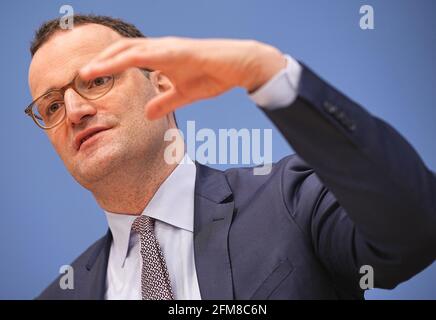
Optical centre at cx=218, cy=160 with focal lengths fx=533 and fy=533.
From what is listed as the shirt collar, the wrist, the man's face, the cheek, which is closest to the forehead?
the man's face

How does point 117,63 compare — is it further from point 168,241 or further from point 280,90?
point 168,241

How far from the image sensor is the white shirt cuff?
767mm

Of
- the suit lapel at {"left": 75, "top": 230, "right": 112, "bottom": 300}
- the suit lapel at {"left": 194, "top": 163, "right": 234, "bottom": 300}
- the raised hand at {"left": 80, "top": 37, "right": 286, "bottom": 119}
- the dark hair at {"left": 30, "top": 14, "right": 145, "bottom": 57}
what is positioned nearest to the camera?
the raised hand at {"left": 80, "top": 37, "right": 286, "bottom": 119}

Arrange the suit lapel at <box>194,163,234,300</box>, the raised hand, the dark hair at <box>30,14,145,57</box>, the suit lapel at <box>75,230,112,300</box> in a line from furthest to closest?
the dark hair at <box>30,14,145,57</box> → the suit lapel at <box>75,230,112,300</box> → the suit lapel at <box>194,163,234,300</box> → the raised hand

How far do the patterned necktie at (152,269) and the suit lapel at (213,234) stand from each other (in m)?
0.08

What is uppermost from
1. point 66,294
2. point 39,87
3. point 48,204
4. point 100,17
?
point 100,17

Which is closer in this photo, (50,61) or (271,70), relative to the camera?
(271,70)

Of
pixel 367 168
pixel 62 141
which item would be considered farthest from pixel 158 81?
pixel 367 168

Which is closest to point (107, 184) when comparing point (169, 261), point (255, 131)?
point (169, 261)

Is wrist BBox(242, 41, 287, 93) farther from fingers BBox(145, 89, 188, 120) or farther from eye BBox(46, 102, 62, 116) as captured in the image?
eye BBox(46, 102, 62, 116)

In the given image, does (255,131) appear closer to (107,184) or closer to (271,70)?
(107,184)

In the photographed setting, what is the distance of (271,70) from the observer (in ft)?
2.56
